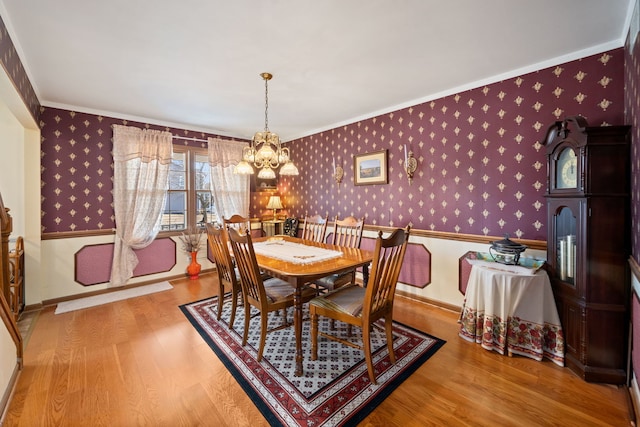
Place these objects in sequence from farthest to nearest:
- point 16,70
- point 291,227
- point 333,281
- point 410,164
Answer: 1. point 291,227
2. point 410,164
3. point 333,281
4. point 16,70

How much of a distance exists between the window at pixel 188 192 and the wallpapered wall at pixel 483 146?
2352 mm

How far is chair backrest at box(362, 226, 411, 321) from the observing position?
1.73m

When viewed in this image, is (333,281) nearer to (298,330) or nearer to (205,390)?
(298,330)

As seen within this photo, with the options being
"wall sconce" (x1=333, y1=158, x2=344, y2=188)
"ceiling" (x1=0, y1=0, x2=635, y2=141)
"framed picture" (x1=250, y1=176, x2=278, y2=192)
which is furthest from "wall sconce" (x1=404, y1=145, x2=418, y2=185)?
"framed picture" (x1=250, y1=176, x2=278, y2=192)

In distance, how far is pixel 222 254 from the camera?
2557 millimetres

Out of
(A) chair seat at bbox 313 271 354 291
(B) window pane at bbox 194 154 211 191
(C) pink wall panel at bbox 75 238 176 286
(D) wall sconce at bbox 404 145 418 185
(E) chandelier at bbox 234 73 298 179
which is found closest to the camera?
(E) chandelier at bbox 234 73 298 179

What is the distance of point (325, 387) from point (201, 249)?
10.9 feet

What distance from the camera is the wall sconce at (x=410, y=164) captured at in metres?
3.29

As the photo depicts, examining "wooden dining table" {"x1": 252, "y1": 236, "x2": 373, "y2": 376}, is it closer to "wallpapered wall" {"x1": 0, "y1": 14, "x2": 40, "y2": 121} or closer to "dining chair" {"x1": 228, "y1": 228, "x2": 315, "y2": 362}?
"dining chair" {"x1": 228, "y1": 228, "x2": 315, "y2": 362}

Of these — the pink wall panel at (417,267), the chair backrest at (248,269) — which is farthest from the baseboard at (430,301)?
the chair backrest at (248,269)

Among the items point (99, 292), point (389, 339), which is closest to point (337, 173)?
point (389, 339)

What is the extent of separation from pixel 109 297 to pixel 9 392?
6.15 ft

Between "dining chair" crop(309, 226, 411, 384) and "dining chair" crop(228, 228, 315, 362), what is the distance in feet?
0.87

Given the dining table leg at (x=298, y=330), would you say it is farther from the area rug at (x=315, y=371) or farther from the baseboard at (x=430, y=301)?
the baseboard at (x=430, y=301)
